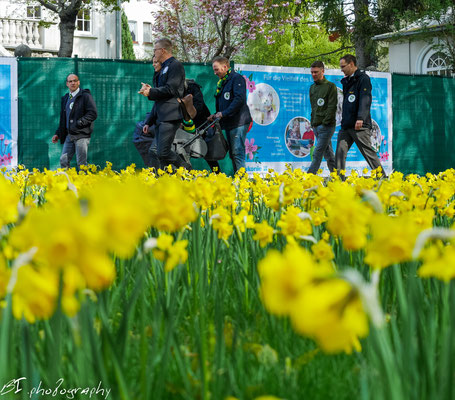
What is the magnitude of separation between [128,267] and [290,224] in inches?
33.2

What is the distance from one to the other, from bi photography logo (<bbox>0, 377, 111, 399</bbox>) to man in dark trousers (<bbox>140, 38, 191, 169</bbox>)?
660cm

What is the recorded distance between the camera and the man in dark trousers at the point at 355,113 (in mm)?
8961

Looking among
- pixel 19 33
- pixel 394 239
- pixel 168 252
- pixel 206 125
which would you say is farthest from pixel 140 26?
pixel 394 239

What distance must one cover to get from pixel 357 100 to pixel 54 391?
8.20 metres

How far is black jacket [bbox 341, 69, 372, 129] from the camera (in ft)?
29.4

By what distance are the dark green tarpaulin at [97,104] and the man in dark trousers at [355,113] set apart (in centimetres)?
435

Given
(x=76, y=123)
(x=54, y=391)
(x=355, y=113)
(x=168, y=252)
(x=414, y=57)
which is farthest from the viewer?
(x=414, y=57)

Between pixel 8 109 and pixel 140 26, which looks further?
pixel 140 26

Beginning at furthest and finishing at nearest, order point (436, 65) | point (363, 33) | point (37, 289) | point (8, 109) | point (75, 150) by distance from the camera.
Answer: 1. point (436, 65)
2. point (363, 33)
3. point (8, 109)
4. point (75, 150)
5. point (37, 289)

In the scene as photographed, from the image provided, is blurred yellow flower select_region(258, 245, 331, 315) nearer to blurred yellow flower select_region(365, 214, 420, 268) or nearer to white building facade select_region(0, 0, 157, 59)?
blurred yellow flower select_region(365, 214, 420, 268)

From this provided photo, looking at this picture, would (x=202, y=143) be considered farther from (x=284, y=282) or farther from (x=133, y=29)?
(x=133, y=29)

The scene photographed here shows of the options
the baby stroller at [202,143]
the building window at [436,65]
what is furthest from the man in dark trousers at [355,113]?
the building window at [436,65]

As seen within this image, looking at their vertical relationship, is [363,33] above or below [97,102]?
above

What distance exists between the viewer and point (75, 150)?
9.92 m
